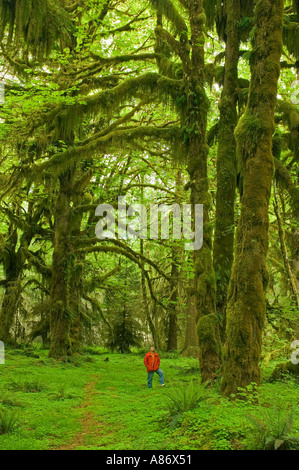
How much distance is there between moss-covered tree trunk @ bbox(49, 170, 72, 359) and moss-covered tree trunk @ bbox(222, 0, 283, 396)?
28.8 ft

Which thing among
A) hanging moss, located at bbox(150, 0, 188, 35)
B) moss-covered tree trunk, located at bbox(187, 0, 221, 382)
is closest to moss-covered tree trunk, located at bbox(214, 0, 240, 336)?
moss-covered tree trunk, located at bbox(187, 0, 221, 382)

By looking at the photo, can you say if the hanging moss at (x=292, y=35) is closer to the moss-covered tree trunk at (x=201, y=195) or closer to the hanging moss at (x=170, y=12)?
the moss-covered tree trunk at (x=201, y=195)

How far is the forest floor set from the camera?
4797 mm

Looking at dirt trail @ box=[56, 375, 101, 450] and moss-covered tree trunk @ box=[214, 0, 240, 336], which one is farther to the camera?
moss-covered tree trunk @ box=[214, 0, 240, 336]

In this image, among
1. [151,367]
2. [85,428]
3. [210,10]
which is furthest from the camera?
[210,10]

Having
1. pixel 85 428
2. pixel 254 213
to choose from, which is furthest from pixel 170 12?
pixel 85 428

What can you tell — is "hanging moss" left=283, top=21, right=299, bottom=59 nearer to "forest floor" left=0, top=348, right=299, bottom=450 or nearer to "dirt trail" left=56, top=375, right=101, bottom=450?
"forest floor" left=0, top=348, right=299, bottom=450

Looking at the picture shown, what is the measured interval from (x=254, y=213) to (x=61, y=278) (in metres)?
9.43

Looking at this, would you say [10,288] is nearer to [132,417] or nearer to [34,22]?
[34,22]

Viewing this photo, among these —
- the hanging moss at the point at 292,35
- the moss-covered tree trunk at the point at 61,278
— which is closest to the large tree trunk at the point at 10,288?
the moss-covered tree trunk at the point at 61,278

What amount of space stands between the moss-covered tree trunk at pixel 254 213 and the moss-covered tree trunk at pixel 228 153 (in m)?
2.84

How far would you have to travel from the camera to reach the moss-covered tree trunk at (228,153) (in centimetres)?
992


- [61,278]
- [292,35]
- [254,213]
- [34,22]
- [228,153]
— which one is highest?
→ [292,35]

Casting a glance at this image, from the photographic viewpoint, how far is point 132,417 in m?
6.62
